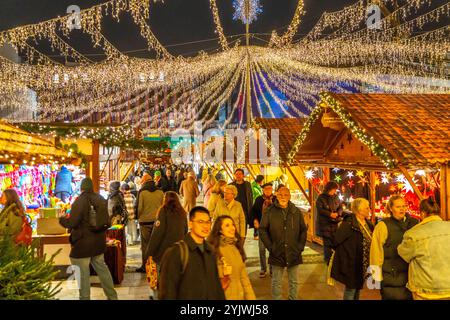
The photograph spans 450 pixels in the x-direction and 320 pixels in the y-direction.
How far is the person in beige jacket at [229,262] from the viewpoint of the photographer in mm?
4125

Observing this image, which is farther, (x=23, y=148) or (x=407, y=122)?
(x=407, y=122)

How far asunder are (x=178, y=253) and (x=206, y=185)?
29.7ft

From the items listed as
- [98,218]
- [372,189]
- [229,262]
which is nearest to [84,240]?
[98,218]

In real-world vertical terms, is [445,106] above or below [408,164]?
above

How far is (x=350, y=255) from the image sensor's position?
571 centimetres

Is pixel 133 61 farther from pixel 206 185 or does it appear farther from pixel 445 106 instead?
pixel 445 106

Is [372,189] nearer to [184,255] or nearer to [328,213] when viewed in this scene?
[328,213]

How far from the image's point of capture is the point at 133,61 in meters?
15.3

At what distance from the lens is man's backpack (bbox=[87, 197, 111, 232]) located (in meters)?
6.31

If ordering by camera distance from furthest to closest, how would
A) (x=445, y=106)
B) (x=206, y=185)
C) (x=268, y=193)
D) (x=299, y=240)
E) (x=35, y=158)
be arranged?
(x=206, y=185) < (x=268, y=193) < (x=445, y=106) < (x=299, y=240) < (x=35, y=158)

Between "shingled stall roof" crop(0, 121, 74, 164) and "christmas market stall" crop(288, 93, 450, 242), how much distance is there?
14.7 feet

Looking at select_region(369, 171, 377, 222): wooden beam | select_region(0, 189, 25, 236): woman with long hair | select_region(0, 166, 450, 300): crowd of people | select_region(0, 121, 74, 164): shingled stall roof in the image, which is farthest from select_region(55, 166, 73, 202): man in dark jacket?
select_region(369, 171, 377, 222): wooden beam

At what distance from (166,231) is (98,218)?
94 cm
